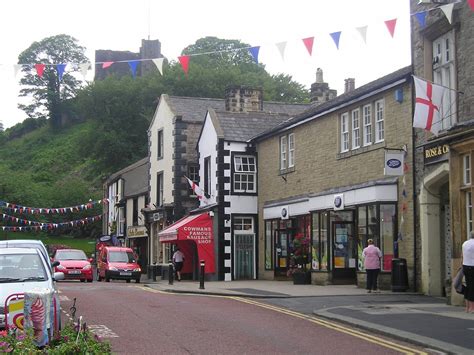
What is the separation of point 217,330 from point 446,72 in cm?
1110

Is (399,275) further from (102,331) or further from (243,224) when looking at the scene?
(243,224)

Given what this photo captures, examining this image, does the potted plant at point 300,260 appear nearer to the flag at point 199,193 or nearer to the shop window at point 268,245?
the shop window at point 268,245

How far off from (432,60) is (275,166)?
12640mm

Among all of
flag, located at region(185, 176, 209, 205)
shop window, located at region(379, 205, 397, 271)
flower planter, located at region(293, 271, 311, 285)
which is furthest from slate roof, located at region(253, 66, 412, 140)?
flag, located at region(185, 176, 209, 205)

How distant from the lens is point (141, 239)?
49.3 m

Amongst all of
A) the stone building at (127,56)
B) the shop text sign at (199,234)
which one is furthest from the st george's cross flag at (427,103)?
the stone building at (127,56)

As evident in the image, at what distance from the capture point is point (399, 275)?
876 inches

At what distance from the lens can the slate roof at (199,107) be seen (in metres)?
41.0

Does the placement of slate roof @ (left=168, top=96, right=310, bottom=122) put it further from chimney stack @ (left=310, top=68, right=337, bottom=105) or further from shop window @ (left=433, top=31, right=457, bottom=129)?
shop window @ (left=433, top=31, right=457, bottom=129)

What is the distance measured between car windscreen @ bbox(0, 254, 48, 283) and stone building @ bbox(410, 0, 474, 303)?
380 inches

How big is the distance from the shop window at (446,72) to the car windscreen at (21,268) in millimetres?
12026

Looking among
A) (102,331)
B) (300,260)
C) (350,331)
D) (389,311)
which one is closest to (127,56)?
(300,260)

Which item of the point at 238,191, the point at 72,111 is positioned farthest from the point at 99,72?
the point at 238,191

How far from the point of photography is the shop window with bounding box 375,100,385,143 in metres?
24.6
